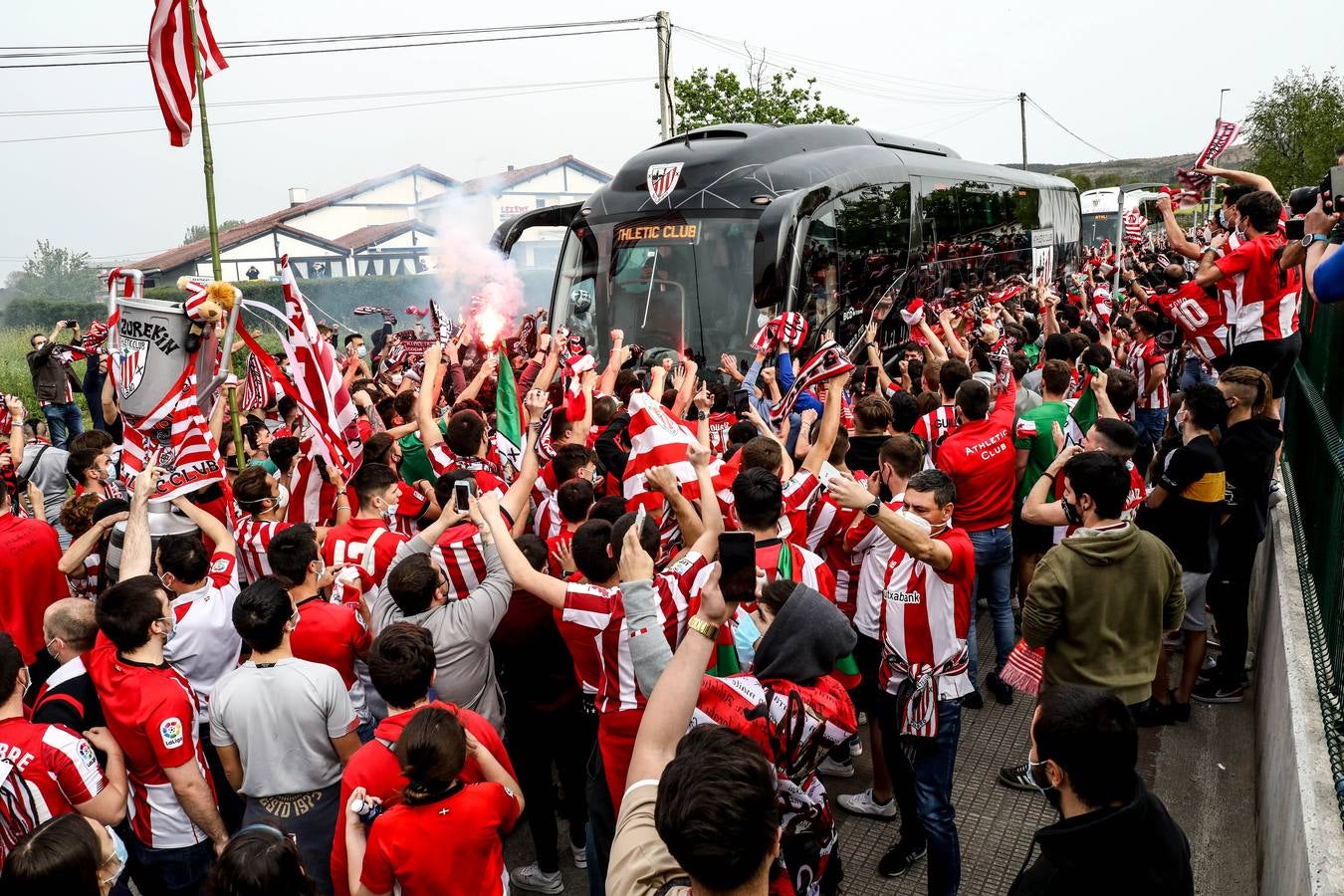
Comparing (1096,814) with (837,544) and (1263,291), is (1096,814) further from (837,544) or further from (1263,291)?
(1263,291)

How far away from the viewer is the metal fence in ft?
11.9

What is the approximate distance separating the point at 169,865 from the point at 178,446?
7.69ft

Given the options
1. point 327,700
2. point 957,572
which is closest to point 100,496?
point 327,700

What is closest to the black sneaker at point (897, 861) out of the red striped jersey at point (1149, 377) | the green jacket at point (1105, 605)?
the green jacket at point (1105, 605)

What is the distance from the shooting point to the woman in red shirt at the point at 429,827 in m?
2.89

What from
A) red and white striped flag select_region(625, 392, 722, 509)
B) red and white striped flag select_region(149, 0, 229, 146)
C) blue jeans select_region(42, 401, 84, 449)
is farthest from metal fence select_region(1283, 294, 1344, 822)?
blue jeans select_region(42, 401, 84, 449)

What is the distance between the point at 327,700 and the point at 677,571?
149cm

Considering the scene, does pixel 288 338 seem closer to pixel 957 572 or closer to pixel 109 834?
pixel 109 834

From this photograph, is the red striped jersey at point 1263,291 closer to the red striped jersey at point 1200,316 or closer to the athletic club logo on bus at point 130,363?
the red striped jersey at point 1200,316

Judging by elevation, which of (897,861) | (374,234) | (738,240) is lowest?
(897,861)

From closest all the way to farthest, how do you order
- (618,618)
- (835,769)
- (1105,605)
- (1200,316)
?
(618,618), (1105,605), (835,769), (1200,316)

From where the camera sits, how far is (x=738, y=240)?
39.0 ft

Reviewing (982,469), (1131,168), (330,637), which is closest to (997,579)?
(982,469)

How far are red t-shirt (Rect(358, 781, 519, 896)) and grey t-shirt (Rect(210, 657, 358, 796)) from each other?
77 centimetres
